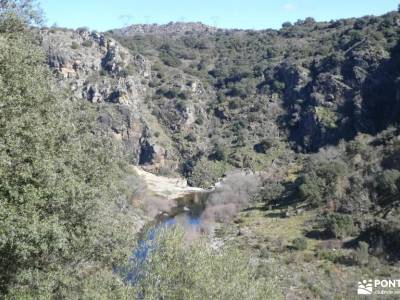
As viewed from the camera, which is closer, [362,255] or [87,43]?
[362,255]

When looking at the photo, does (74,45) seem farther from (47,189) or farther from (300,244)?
(47,189)

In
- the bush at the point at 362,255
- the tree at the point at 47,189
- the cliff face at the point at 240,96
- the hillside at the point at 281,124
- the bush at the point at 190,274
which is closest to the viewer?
the tree at the point at 47,189

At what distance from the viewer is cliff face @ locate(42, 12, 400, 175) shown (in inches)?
4779

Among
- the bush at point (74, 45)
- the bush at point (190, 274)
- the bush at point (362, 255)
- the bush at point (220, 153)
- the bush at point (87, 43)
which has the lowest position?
the bush at point (362, 255)

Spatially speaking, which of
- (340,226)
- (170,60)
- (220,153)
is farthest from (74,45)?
(340,226)

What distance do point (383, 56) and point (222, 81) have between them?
6233 centimetres

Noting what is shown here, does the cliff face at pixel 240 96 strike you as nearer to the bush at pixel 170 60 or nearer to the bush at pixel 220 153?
the bush at pixel 220 153

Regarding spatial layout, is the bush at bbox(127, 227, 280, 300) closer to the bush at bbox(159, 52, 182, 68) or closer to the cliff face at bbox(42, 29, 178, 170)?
the cliff face at bbox(42, 29, 178, 170)

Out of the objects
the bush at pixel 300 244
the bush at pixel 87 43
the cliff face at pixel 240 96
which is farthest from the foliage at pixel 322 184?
the bush at pixel 87 43

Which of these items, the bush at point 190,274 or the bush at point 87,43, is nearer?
the bush at point 190,274

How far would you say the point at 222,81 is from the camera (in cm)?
16912

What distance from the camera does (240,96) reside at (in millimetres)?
156750

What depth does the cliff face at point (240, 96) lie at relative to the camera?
121m

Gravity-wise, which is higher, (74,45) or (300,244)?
(74,45)
